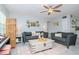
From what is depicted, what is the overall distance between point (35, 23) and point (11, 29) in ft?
1.53

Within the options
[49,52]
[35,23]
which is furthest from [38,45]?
[35,23]

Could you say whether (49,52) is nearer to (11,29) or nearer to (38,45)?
(38,45)

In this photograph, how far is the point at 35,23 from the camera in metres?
2.25

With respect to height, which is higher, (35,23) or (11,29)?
(35,23)

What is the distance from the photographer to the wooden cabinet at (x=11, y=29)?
2.09m

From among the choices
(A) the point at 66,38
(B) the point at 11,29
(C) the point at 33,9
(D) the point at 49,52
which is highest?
A: (C) the point at 33,9

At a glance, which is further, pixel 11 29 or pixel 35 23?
pixel 35 23

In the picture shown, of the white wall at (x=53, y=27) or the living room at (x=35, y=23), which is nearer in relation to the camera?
the living room at (x=35, y=23)

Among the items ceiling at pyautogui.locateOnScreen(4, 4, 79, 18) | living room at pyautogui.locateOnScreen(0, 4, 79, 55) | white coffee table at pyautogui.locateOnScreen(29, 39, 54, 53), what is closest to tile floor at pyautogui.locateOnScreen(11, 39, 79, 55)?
living room at pyautogui.locateOnScreen(0, 4, 79, 55)

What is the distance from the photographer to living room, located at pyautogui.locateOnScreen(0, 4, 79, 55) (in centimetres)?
210

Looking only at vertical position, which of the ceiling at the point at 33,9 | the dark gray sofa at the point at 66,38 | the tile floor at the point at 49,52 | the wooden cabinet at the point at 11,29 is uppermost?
the ceiling at the point at 33,9

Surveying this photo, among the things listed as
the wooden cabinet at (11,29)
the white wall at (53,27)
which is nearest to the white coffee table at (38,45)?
the white wall at (53,27)

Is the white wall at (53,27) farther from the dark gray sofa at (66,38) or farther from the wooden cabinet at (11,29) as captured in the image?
the wooden cabinet at (11,29)

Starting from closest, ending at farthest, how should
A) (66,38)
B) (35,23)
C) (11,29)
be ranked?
(11,29), (35,23), (66,38)
